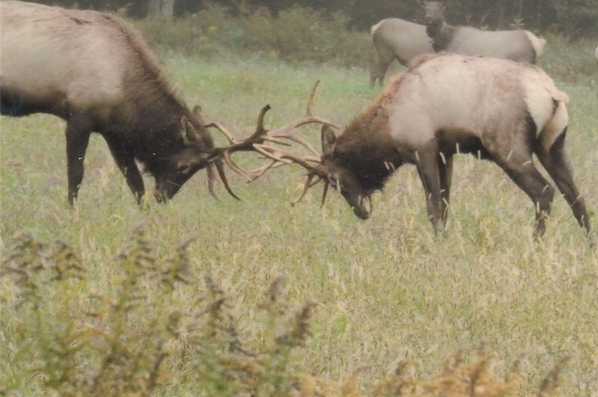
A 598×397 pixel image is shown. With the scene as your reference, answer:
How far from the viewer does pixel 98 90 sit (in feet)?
29.5

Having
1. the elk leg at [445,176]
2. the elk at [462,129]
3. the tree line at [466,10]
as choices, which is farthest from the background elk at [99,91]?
the tree line at [466,10]

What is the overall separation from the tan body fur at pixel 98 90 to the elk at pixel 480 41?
1231 centimetres

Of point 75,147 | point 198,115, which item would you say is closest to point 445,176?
point 198,115

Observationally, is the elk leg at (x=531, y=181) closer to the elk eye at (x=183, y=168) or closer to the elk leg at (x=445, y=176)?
the elk leg at (x=445, y=176)

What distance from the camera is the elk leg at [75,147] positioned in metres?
9.00

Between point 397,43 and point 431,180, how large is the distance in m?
14.2

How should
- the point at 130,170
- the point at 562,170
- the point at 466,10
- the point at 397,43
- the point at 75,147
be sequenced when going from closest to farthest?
the point at 562,170
the point at 75,147
the point at 130,170
the point at 397,43
the point at 466,10

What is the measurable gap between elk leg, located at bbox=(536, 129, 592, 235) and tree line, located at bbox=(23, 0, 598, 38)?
25.2m

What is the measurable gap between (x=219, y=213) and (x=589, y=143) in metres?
5.53

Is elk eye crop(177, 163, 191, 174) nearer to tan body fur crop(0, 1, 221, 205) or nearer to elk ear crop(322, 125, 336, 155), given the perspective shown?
tan body fur crop(0, 1, 221, 205)

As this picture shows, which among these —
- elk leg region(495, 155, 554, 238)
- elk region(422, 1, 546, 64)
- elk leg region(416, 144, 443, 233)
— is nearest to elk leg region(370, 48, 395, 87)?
elk region(422, 1, 546, 64)

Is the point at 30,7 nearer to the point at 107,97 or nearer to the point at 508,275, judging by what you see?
the point at 107,97

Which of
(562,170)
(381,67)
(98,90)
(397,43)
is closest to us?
(562,170)

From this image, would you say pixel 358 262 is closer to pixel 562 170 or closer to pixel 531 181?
pixel 531 181
